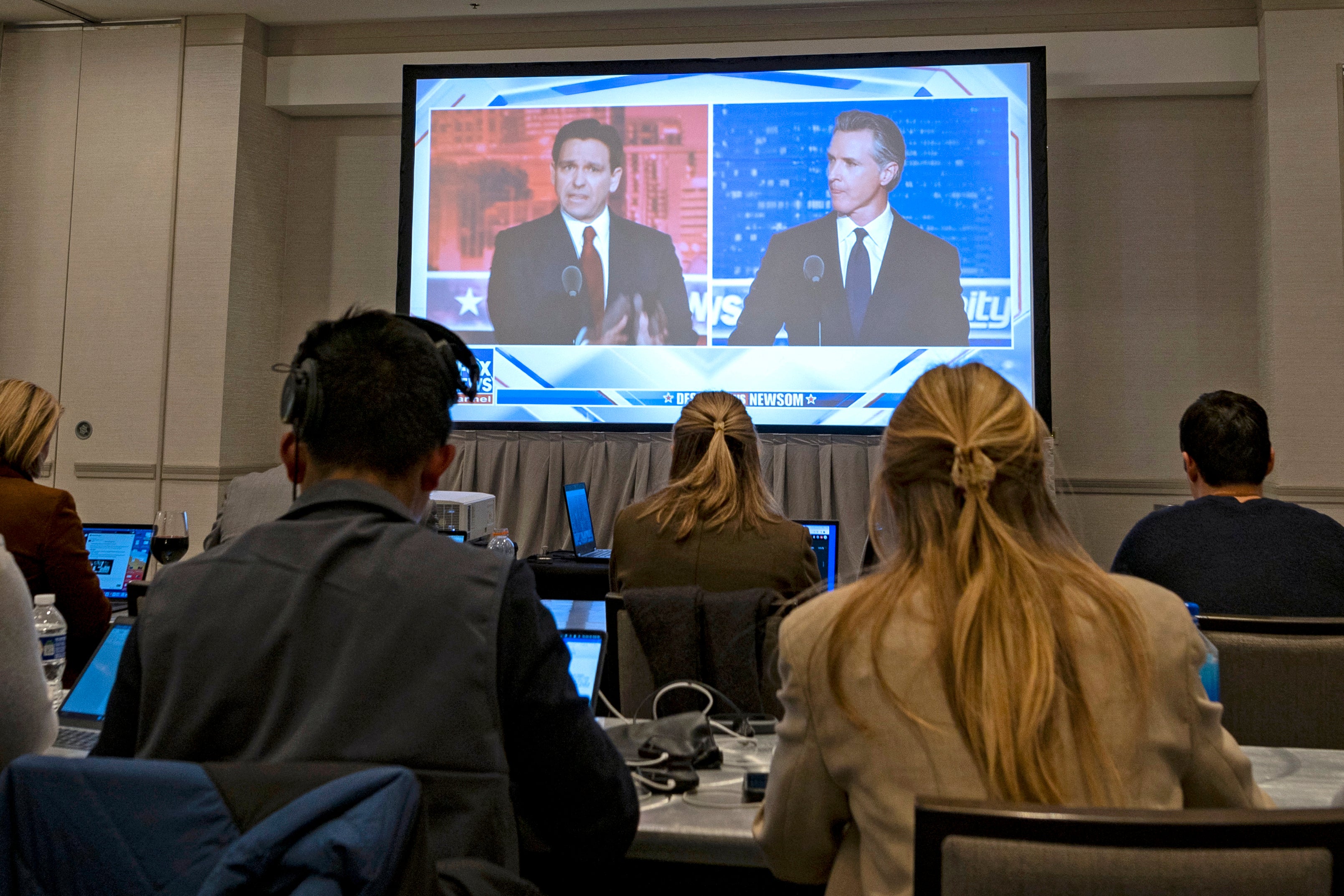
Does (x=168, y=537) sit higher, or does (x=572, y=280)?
(x=572, y=280)

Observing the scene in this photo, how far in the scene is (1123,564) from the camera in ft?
6.90

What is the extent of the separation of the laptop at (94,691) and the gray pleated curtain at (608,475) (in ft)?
9.38

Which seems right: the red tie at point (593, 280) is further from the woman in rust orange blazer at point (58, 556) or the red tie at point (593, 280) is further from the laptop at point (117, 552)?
the woman in rust orange blazer at point (58, 556)

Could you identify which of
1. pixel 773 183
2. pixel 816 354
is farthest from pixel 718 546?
pixel 773 183

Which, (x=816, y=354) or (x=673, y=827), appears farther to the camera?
(x=816, y=354)

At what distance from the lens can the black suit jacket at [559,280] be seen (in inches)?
177

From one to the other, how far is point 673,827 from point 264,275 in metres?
4.53

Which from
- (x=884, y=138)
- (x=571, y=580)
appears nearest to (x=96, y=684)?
(x=571, y=580)

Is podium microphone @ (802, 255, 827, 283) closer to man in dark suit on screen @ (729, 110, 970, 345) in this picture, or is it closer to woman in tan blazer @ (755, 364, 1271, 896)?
man in dark suit on screen @ (729, 110, 970, 345)

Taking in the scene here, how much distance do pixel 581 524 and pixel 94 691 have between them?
2.45m

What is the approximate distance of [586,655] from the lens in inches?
63.9

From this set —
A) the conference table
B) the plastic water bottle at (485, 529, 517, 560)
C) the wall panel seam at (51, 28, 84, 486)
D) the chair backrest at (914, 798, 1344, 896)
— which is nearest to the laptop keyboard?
the conference table

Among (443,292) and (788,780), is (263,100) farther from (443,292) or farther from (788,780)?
(788,780)

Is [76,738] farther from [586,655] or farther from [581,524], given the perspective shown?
[581,524]
